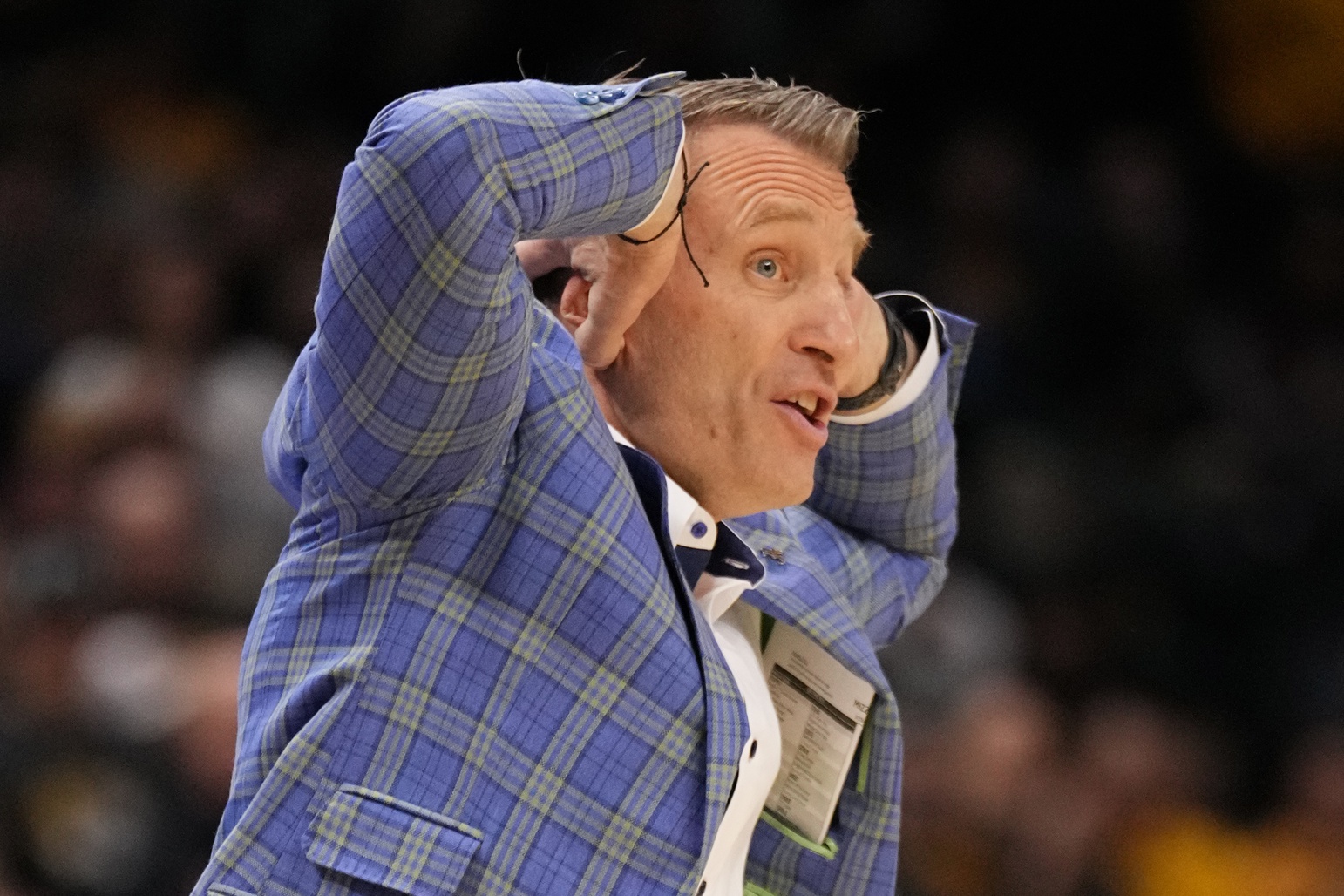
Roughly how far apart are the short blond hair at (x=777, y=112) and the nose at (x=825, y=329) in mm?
129

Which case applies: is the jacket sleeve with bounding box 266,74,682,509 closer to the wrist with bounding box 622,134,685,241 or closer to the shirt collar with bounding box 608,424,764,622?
the wrist with bounding box 622,134,685,241

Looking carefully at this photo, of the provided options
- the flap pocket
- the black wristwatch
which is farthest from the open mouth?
the flap pocket

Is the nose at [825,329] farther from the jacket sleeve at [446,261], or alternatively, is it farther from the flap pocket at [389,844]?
the flap pocket at [389,844]

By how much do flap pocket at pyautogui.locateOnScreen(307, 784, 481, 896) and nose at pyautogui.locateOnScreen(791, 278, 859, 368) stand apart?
52cm

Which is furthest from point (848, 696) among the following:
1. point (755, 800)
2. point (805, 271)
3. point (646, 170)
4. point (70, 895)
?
point (70, 895)

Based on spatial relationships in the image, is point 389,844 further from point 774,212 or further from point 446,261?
point 774,212

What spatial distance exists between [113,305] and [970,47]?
1972 mm

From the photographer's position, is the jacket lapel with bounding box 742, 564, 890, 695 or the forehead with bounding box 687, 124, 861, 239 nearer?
the forehead with bounding box 687, 124, 861, 239

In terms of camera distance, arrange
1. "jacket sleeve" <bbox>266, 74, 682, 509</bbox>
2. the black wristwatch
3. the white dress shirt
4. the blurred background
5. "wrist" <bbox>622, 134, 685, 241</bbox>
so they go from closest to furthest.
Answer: "jacket sleeve" <bbox>266, 74, 682, 509</bbox> → "wrist" <bbox>622, 134, 685, 241</bbox> → the white dress shirt → the black wristwatch → the blurred background

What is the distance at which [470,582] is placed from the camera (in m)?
1.26

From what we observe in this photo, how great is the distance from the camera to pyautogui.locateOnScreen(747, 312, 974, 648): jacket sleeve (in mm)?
1776

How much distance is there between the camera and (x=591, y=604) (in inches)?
50.8

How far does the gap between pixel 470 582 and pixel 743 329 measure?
347 mm

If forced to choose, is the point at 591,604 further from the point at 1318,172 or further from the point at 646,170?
the point at 1318,172
